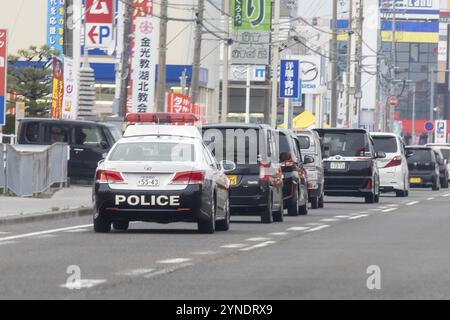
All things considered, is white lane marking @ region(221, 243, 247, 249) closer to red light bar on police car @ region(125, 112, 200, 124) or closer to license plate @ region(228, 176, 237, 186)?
license plate @ region(228, 176, 237, 186)

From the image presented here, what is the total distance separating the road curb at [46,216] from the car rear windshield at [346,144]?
39.8ft

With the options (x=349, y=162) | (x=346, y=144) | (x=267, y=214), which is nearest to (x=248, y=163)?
(x=267, y=214)

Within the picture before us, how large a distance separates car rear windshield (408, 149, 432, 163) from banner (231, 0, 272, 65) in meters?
8.61

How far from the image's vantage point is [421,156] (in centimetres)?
6081

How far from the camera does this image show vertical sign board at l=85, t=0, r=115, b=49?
48.9m

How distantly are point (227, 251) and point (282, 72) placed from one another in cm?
3755

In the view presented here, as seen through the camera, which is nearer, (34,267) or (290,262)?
(34,267)

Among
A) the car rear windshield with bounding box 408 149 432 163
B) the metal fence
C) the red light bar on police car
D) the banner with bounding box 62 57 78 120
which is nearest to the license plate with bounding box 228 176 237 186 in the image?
the red light bar on police car

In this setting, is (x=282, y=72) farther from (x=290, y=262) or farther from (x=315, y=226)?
(x=290, y=262)

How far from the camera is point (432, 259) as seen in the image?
1742cm

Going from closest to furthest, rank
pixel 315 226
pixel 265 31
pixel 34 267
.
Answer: pixel 34 267 → pixel 315 226 → pixel 265 31

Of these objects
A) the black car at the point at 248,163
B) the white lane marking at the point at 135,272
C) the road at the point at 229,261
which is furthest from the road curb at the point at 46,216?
the white lane marking at the point at 135,272
